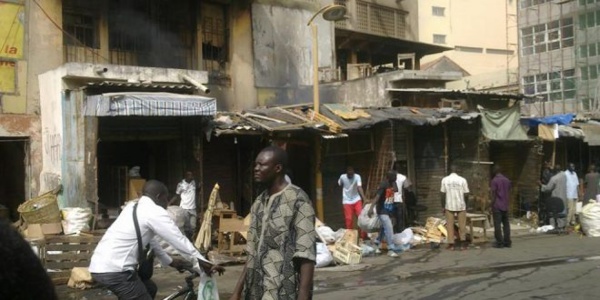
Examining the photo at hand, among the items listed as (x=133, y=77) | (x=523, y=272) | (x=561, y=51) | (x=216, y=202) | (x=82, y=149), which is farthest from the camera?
(x=561, y=51)

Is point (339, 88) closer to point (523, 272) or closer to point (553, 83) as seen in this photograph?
point (523, 272)

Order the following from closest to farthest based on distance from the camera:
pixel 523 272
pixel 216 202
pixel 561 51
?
1. pixel 523 272
2. pixel 216 202
3. pixel 561 51

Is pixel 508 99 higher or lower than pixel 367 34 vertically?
lower

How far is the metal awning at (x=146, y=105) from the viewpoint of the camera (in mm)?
11266

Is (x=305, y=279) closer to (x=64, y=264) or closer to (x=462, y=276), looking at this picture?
(x=462, y=276)

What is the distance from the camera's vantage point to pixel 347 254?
11.0m

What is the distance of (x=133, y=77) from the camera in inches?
490

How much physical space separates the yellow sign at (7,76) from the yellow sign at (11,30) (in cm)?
15

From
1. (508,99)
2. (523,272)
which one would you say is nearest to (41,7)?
(523,272)

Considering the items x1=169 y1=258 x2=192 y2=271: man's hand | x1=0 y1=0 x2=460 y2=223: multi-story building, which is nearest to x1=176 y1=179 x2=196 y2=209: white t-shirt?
x1=0 y1=0 x2=460 y2=223: multi-story building

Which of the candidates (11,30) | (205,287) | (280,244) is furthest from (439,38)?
(280,244)

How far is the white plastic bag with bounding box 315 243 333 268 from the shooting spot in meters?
10.8

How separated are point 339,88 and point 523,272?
943 cm

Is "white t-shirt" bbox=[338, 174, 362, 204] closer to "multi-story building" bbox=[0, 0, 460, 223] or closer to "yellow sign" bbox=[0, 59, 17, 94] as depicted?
"multi-story building" bbox=[0, 0, 460, 223]
